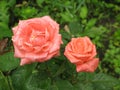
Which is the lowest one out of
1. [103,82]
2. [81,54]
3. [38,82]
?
[103,82]

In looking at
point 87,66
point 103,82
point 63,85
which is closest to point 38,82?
point 63,85

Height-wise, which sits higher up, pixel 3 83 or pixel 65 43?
pixel 65 43

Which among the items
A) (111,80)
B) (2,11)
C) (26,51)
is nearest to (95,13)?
(2,11)

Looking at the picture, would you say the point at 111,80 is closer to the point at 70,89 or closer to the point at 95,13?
the point at 70,89

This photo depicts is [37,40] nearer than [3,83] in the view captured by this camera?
Yes

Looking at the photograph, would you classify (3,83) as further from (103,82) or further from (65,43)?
(103,82)

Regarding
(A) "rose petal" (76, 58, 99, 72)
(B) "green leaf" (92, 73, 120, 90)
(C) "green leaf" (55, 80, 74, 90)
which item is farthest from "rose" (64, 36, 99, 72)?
(B) "green leaf" (92, 73, 120, 90)
